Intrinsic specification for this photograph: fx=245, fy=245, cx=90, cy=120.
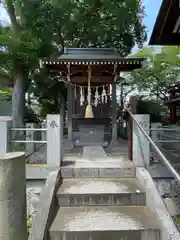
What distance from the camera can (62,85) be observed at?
598 inches

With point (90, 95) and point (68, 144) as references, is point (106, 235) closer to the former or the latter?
point (68, 144)

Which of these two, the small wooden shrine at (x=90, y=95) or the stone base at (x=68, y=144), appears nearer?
the stone base at (x=68, y=144)

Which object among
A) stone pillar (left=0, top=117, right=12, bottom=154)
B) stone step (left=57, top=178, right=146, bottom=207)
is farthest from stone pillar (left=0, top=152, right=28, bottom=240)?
stone pillar (left=0, top=117, right=12, bottom=154)

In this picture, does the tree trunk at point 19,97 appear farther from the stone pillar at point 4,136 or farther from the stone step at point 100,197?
the stone step at point 100,197

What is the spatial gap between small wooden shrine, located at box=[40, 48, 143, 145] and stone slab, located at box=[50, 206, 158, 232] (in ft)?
17.7

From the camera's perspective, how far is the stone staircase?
11.7 ft

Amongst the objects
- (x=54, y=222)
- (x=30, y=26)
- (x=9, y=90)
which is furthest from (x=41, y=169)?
(x=9, y=90)

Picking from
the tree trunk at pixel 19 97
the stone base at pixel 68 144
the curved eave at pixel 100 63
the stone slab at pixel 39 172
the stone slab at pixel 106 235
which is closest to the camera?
the stone slab at pixel 106 235

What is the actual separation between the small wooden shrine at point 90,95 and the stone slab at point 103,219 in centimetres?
540

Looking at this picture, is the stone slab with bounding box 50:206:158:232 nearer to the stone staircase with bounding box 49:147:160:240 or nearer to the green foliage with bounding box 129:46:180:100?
the stone staircase with bounding box 49:147:160:240

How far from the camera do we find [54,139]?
16.7 feet

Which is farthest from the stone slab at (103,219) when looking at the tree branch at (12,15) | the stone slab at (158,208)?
the tree branch at (12,15)

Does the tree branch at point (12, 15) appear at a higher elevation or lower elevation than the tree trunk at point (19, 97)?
higher

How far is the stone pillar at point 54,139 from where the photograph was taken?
200 inches
